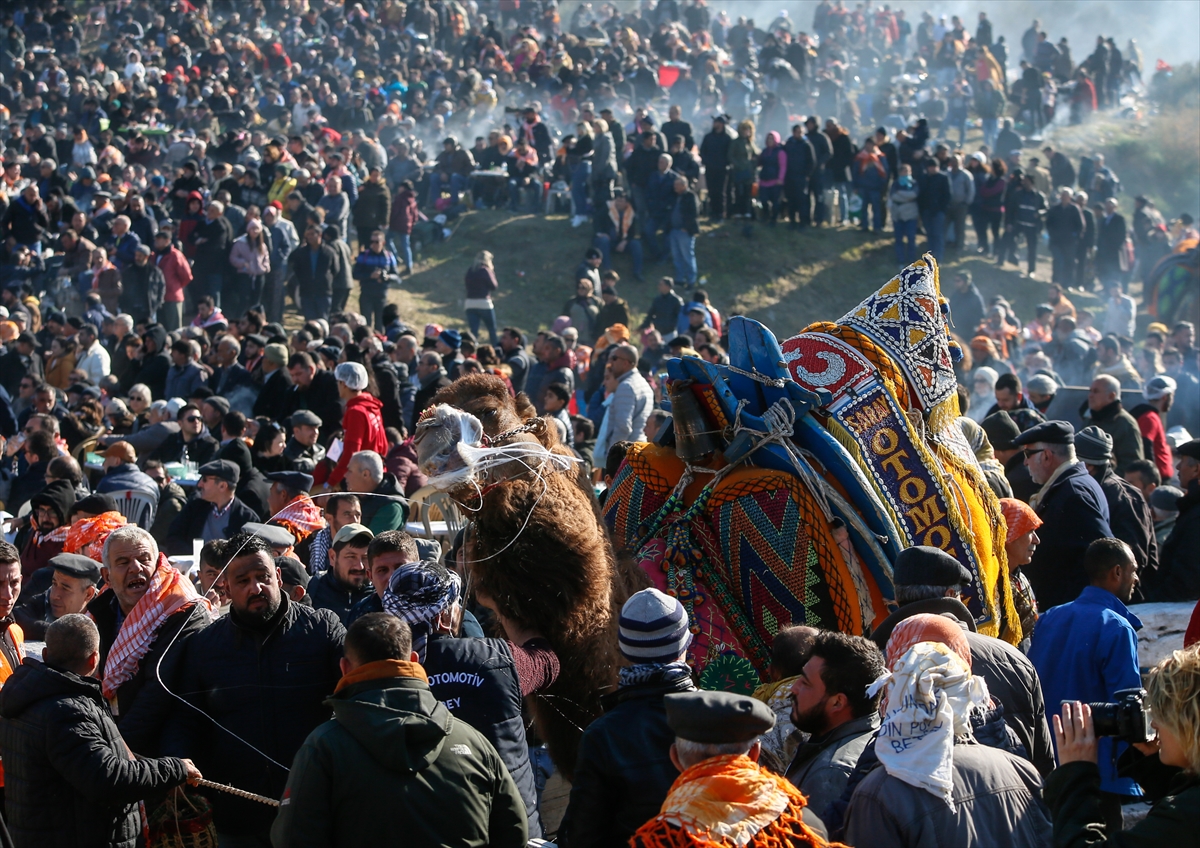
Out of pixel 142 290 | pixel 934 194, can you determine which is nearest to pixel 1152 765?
pixel 142 290

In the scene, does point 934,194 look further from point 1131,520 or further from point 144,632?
point 144,632

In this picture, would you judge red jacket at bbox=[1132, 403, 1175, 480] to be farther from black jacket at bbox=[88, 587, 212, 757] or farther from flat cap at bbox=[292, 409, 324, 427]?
black jacket at bbox=[88, 587, 212, 757]

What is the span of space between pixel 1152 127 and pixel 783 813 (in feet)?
114

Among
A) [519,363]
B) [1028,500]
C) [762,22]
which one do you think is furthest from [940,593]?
[762,22]

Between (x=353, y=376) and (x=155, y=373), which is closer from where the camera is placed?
(x=353, y=376)

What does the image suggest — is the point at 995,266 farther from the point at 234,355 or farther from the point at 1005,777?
the point at 1005,777

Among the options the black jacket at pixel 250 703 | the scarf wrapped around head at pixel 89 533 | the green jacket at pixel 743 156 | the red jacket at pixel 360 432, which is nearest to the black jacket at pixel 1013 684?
the black jacket at pixel 250 703

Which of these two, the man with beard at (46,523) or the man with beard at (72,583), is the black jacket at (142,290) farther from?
the man with beard at (72,583)

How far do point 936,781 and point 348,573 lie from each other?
3.26 meters

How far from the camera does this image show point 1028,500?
7941 millimetres

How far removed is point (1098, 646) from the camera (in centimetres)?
523

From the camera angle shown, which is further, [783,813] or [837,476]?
[837,476]

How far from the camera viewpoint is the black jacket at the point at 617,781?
10.9 feet

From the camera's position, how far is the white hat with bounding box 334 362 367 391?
10008 millimetres
